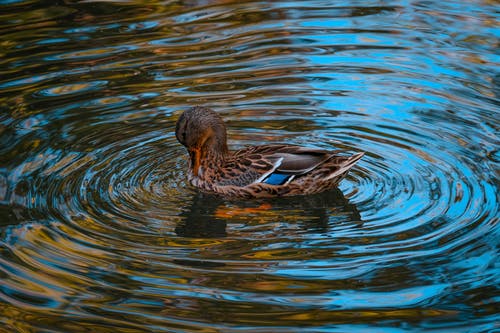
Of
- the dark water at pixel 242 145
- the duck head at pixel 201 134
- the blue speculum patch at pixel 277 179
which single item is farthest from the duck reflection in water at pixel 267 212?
the duck head at pixel 201 134

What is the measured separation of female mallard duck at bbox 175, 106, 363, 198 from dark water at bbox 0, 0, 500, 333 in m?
0.18

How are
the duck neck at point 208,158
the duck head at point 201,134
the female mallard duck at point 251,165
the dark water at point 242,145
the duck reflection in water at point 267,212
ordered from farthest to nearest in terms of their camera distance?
the duck neck at point 208,158
the duck head at point 201,134
the female mallard duck at point 251,165
the duck reflection in water at point 267,212
the dark water at point 242,145

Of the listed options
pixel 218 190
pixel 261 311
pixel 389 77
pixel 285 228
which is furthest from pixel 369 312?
pixel 389 77

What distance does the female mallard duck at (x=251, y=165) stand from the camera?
9.41m

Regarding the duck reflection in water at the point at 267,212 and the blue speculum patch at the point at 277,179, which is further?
the blue speculum patch at the point at 277,179

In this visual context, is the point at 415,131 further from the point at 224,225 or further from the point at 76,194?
the point at 76,194

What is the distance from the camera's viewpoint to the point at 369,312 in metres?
7.09

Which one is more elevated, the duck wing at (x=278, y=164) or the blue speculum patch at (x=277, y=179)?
the duck wing at (x=278, y=164)

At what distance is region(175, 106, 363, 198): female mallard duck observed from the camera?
941 cm

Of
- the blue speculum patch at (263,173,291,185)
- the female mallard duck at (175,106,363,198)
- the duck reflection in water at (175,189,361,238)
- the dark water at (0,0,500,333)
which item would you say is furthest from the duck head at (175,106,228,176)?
the blue speculum patch at (263,173,291,185)

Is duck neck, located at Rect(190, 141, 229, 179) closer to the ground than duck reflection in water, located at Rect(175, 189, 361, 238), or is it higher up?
higher up

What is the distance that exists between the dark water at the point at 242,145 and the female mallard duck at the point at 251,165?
6.9 inches

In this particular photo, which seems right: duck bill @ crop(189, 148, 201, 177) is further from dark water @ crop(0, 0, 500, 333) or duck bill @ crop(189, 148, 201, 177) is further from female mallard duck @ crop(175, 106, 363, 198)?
dark water @ crop(0, 0, 500, 333)

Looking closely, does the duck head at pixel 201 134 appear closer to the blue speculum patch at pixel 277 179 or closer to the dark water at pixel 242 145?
the dark water at pixel 242 145
